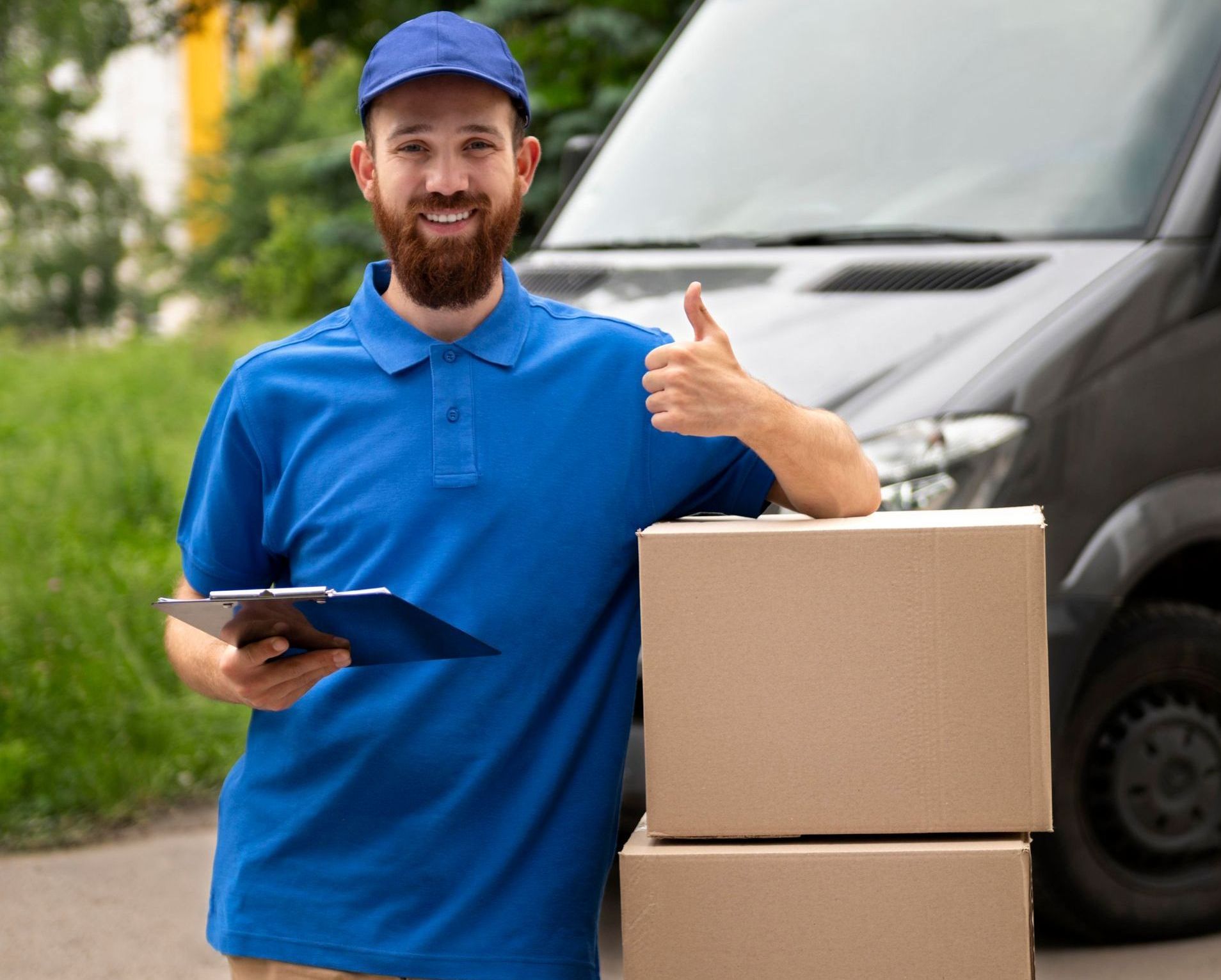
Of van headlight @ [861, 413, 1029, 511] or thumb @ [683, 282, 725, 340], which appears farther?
van headlight @ [861, 413, 1029, 511]

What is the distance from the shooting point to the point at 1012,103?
506 cm

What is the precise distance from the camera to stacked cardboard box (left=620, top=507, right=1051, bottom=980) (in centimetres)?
226

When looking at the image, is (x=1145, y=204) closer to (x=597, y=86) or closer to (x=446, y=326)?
(x=446, y=326)

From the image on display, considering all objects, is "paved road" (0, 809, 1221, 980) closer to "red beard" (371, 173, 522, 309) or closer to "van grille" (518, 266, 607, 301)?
"van grille" (518, 266, 607, 301)

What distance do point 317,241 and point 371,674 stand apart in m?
13.2

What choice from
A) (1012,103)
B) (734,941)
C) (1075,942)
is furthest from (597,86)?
(734,941)

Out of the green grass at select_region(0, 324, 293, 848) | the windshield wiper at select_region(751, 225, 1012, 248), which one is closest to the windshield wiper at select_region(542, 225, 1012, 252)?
the windshield wiper at select_region(751, 225, 1012, 248)

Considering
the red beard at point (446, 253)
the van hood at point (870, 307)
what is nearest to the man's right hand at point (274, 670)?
the red beard at point (446, 253)

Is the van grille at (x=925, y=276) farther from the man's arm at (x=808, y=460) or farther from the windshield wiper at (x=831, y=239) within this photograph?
the man's arm at (x=808, y=460)

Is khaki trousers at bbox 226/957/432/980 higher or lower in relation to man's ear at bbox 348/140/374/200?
lower

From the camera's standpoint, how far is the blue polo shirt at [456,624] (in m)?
2.43

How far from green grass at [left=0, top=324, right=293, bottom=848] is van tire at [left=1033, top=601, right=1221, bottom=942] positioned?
2.94 metres

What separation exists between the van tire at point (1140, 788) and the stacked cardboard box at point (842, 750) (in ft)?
7.32

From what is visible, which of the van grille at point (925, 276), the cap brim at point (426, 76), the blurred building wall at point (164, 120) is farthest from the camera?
the blurred building wall at point (164, 120)
